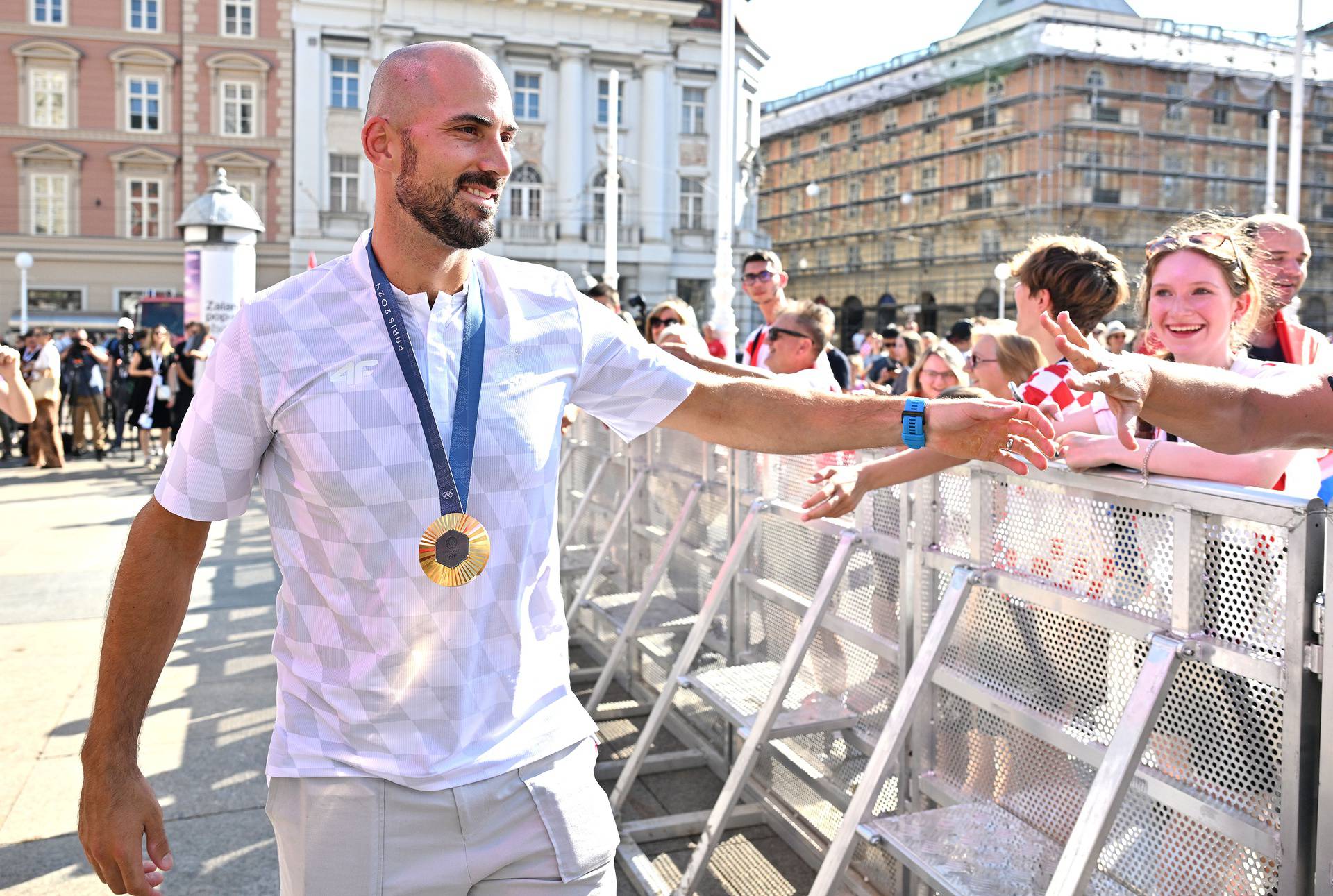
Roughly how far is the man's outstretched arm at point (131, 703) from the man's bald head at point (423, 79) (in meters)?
0.80

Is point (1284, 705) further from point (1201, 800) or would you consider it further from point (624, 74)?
point (624, 74)

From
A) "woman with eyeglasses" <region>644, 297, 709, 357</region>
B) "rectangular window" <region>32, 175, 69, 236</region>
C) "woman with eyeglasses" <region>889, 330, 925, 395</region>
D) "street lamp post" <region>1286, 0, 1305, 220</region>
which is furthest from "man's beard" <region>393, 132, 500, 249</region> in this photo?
"rectangular window" <region>32, 175, 69, 236</region>

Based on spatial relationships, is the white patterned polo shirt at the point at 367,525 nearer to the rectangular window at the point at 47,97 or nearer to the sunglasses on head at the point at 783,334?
the sunglasses on head at the point at 783,334

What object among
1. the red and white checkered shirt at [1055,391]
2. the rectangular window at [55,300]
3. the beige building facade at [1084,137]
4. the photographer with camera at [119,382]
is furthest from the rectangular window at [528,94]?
the red and white checkered shirt at [1055,391]

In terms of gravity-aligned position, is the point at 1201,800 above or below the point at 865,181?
below

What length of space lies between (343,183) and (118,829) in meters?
45.3

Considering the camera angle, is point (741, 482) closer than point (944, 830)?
No

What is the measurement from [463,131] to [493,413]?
497mm

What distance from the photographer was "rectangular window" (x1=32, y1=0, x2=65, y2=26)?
4459cm

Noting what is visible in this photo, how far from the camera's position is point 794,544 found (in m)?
4.38

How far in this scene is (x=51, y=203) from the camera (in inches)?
1777

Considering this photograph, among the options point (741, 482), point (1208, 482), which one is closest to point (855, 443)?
point (1208, 482)

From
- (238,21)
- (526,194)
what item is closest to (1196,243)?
(526,194)

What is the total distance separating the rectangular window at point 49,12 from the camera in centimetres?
4459
